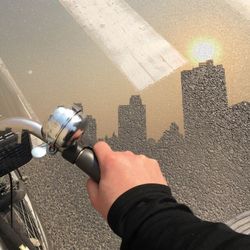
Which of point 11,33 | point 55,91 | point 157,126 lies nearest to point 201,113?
point 157,126

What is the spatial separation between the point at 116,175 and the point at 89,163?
0.09 metres

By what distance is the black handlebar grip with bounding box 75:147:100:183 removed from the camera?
1153mm

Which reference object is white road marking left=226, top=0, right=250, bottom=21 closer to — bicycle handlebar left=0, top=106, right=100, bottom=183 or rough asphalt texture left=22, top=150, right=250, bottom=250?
rough asphalt texture left=22, top=150, right=250, bottom=250

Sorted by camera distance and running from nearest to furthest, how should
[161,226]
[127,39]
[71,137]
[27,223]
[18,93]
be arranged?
1. [161,226]
2. [71,137]
3. [27,223]
4. [18,93]
5. [127,39]

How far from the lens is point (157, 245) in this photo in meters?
1.00

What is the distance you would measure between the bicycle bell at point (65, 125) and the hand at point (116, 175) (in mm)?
85

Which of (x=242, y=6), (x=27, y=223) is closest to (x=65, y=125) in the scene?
(x=27, y=223)

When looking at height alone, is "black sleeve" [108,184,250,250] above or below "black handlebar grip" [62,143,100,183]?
below

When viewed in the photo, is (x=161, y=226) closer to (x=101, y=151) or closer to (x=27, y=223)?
(x=101, y=151)

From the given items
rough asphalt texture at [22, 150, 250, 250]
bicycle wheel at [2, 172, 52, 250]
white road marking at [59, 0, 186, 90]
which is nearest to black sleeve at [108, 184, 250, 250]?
bicycle wheel at [2, 172, 52, 250]

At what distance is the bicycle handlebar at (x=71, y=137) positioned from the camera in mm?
1109

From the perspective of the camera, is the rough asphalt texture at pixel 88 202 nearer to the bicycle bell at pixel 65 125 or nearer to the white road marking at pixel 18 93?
the white road marking at pixel 18 93

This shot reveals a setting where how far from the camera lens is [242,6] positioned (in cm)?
423

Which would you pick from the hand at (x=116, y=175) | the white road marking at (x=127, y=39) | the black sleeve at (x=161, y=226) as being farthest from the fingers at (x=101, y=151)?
the white road marking at (x=127, y=39)
